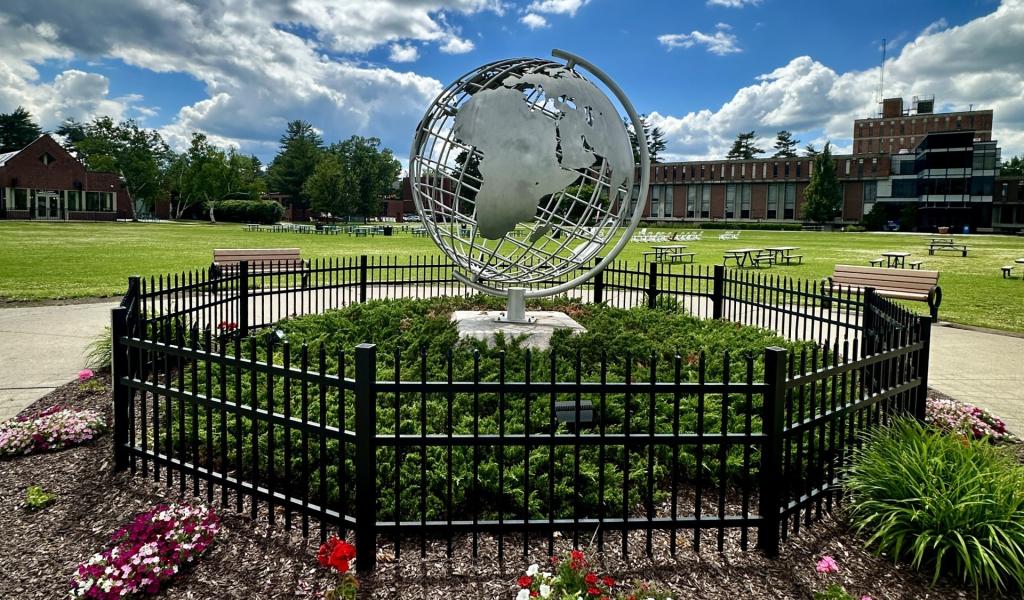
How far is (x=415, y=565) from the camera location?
404 cm

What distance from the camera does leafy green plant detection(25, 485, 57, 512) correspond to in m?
4.77

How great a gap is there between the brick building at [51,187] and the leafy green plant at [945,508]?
75709mm

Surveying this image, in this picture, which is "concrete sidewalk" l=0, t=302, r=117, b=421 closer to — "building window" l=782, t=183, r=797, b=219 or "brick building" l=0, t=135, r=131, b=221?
"brick building" l=0, t=135, r=131, b=221

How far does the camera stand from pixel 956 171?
69000 mm

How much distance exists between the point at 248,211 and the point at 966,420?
78.8m

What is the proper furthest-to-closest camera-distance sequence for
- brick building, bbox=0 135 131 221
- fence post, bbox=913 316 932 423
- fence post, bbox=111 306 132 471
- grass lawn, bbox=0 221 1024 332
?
1. brick building, bbox=0 135 131 221
2. grass lawn, bbox=0 221 1024 332
3. fence post, bbox=913 316 932 423
4. fence post, bbox=111 306 132 471

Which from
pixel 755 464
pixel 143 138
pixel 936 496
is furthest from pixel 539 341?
pixel 143 138

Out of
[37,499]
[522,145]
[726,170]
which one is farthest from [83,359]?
[726,170]

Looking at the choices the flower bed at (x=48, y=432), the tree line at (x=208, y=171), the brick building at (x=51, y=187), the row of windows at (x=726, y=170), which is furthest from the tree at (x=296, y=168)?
the flower bed at (x=48, y=432)

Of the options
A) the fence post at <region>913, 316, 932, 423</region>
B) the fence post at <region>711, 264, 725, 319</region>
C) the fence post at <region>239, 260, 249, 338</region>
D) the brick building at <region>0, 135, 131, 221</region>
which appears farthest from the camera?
the brick building at <region>0, 135, 131, 221</region>

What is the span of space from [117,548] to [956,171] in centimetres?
8358

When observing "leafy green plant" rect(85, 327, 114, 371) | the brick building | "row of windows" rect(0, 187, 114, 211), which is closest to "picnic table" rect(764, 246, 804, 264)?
"leafy green plant" rect(85, 327, 114, 371)

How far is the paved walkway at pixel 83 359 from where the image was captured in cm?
764

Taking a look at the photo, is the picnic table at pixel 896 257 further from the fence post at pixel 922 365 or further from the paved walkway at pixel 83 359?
the fence post at pixel 922 365
